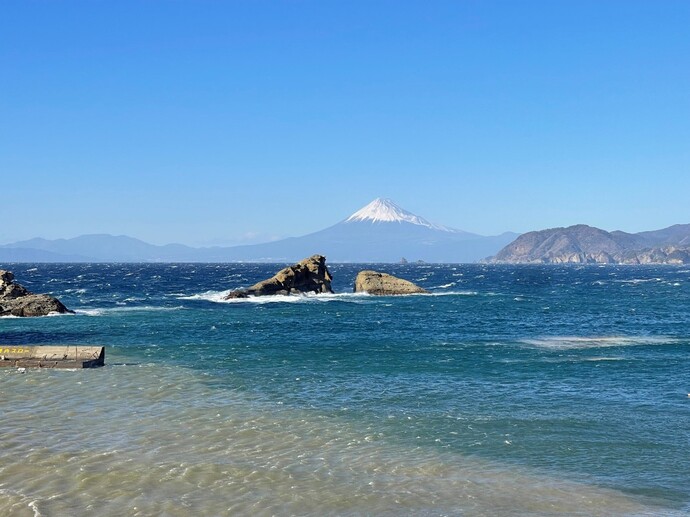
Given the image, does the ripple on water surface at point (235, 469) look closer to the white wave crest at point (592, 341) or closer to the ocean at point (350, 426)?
Answer: the ocean at point (350, 426)

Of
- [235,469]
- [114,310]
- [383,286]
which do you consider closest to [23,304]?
[114,310]

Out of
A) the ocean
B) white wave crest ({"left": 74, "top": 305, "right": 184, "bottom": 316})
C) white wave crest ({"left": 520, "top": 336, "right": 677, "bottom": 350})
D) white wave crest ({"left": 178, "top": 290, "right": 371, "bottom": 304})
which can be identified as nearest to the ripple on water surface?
the ocean

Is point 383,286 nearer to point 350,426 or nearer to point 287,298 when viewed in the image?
point 287,298

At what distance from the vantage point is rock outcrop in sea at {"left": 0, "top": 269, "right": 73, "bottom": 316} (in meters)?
80.2

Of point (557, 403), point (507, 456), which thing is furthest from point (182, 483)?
point (557, 403)

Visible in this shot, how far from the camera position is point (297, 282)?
119938 millimetres

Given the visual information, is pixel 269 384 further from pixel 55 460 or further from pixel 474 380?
pixel 55 460

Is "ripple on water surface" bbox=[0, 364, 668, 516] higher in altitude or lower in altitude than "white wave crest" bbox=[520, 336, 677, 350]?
lower

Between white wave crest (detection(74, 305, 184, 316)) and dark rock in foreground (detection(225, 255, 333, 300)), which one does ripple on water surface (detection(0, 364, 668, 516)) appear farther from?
dark rock in foreground (detection(225, 255, 333, 300))

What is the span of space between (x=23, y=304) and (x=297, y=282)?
4984 centimetres

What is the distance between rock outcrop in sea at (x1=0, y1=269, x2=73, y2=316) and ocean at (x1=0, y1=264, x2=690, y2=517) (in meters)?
16.0

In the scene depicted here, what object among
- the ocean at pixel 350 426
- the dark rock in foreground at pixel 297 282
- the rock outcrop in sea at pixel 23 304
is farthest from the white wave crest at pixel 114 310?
the ocean at pixel 350 426

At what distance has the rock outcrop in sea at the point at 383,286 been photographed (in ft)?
407

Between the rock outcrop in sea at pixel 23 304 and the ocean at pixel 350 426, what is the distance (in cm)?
1596
